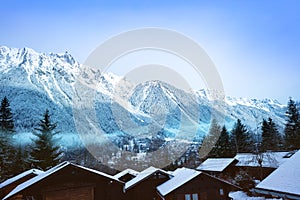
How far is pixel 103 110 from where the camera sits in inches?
5069

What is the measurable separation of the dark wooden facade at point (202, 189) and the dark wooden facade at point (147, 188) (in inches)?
97.4

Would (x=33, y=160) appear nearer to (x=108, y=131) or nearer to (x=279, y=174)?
(x=279, y=174)

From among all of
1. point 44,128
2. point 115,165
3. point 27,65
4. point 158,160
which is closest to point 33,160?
point 44,128

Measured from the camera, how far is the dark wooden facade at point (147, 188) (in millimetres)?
24531

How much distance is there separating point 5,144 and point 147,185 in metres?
20.8

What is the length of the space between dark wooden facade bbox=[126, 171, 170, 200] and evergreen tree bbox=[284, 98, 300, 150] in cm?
2765

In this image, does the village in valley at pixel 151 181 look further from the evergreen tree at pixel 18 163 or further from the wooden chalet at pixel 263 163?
the evergreen tree at pixel 18 163

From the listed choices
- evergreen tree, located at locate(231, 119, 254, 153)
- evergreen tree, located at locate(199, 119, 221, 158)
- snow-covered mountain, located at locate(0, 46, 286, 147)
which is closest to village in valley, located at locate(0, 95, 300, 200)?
evergreen tree, located at locate(231, 119, 254, 153)

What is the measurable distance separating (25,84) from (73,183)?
4304 inches

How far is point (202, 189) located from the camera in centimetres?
2284

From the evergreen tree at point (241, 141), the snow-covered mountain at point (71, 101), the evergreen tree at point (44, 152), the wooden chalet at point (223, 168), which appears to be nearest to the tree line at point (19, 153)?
the evergreen tree at point (44, 152)

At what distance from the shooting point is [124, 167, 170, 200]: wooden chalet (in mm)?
24484

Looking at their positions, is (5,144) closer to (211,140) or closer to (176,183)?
(176,183)

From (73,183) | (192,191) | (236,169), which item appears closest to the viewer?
(73,183)
